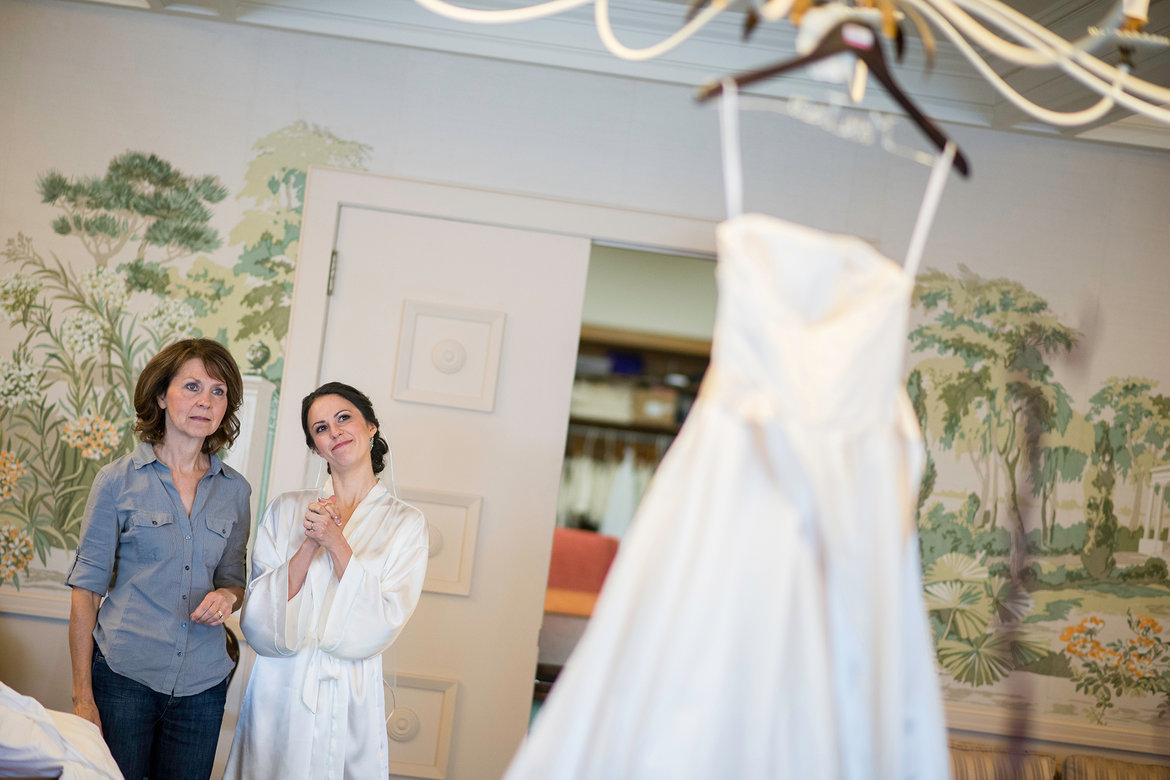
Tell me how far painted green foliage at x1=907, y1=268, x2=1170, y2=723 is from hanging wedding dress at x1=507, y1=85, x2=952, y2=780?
6.53 ft

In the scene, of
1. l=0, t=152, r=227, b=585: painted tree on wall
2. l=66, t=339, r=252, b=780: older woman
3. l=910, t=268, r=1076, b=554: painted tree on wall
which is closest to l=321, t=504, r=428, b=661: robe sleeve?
l=66, t=339, r=252, b=780: older woman

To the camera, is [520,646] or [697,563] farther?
[520,646]

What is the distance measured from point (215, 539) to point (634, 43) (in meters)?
1.94

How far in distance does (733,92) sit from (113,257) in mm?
2421

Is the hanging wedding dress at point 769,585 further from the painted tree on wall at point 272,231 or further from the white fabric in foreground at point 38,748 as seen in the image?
the painted tree on wall at point 272,231

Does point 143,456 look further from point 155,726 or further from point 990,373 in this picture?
point 990,373

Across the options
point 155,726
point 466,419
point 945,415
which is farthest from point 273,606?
point 945,415

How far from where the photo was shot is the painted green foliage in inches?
121

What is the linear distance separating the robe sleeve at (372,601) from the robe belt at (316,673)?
0.02 meters

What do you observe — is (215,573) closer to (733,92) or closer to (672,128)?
(733,92)

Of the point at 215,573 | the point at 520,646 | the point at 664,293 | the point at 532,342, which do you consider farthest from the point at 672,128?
the point at 664,293

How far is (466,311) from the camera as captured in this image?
A: 306cm

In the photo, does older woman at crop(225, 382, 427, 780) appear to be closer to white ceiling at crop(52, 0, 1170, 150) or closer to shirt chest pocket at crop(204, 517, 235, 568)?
shirt chest pocket at crop(204, 517, 235, 568)

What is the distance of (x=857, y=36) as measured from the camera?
4.00ft
